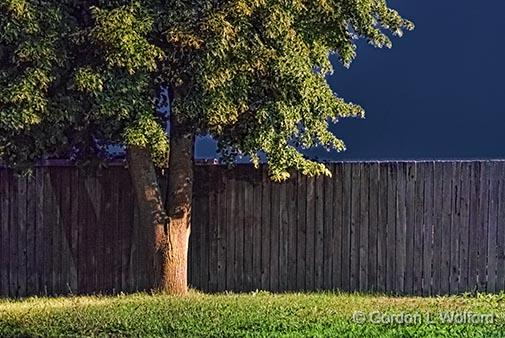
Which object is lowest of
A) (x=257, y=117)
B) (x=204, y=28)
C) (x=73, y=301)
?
(x=73, y=301)

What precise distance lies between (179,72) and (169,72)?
0.16 meters

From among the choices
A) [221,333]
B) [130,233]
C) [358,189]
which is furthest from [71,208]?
[221,333]

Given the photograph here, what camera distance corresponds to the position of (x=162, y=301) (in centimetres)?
1077

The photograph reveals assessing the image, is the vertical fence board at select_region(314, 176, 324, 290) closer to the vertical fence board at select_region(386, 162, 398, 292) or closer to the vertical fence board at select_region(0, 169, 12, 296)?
the vertical fence board at select_region(386, 162, 398, 292)

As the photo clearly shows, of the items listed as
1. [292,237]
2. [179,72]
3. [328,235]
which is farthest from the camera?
[292,237]

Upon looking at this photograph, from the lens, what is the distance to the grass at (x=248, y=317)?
8.77 m

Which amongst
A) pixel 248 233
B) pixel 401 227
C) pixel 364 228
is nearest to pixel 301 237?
pixel 248 233

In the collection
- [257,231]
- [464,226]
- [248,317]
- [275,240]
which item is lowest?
[248,317]

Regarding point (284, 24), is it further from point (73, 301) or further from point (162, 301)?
point (73, 301)

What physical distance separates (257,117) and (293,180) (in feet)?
6.32

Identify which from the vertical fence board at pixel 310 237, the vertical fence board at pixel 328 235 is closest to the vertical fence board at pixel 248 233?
the vertical fence board at pixel 310 237

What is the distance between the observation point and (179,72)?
11.0 m

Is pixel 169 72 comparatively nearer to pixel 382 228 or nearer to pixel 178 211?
pixel 178 211

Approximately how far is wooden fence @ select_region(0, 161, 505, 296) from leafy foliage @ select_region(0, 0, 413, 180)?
122 cm
